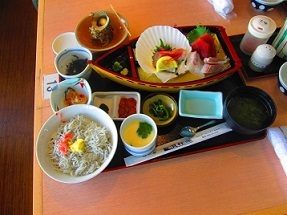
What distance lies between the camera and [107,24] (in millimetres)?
1055

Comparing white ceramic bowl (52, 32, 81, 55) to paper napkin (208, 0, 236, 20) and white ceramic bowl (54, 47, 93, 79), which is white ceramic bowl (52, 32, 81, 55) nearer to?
white ceramic bowl (54, 47, 93, 79)

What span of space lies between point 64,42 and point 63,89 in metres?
0.27

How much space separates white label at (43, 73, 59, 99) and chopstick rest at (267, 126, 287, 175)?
2.64 feet

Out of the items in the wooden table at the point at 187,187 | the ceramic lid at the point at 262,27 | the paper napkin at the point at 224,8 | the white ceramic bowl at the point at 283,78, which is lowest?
the wooden table at the point at 187,187

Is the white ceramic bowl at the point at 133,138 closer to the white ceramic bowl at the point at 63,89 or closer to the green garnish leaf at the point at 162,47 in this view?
the white ceramic bowl at the point at 63,89

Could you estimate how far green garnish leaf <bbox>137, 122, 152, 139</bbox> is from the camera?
873 mm

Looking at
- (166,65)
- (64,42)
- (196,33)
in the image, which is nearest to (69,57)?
(64,42)

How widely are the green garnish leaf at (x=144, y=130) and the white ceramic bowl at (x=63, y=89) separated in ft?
0.68

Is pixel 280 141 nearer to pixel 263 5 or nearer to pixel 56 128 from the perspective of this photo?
pixel 263 5

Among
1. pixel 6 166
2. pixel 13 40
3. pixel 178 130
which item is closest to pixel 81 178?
pixel 178 130

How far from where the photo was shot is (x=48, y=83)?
41.4 inches

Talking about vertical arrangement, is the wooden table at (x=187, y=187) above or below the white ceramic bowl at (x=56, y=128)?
below

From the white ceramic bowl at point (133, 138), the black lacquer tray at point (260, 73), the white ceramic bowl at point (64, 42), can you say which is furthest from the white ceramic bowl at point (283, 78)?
the white ceramic bowl at point (64, 42)

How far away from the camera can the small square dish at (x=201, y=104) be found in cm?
92
